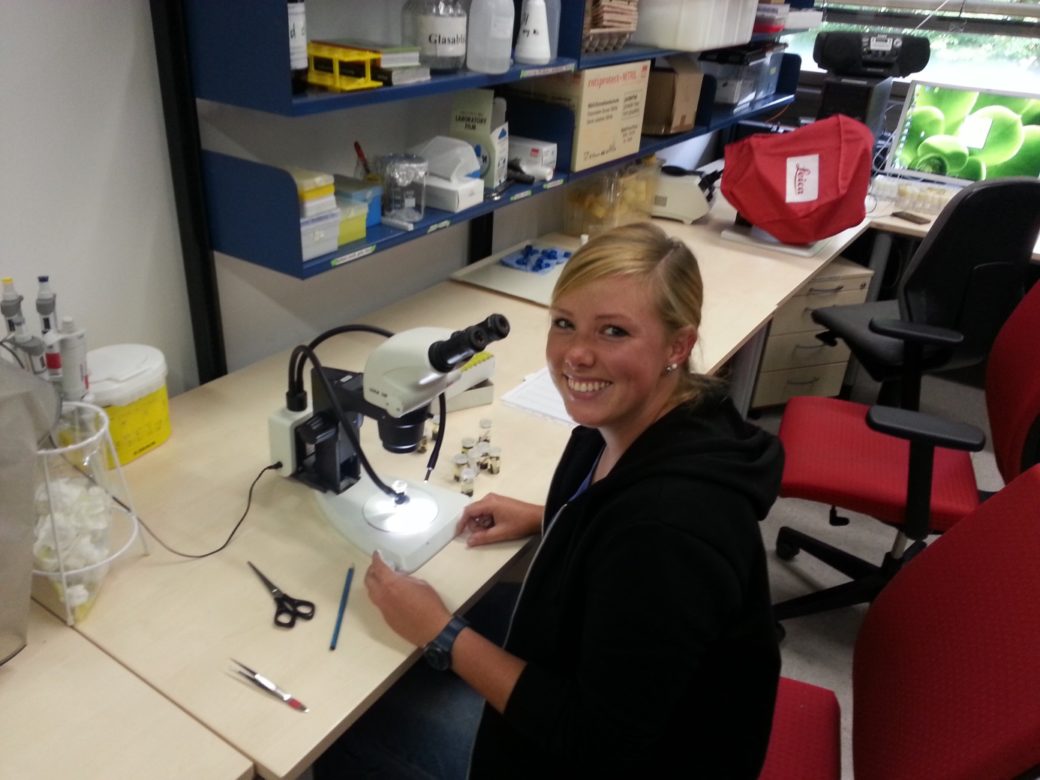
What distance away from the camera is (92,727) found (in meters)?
0.91

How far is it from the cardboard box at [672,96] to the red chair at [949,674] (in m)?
1.82

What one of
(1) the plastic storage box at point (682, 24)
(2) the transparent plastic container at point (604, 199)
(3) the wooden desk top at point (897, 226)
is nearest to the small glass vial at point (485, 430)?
(2) the transparent plastic container at point (604, 199)

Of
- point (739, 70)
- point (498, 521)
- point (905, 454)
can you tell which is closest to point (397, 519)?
point (498, 521)

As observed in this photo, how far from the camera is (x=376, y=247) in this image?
1627 mm

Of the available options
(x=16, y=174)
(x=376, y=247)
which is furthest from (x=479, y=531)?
(x=16, y=174)

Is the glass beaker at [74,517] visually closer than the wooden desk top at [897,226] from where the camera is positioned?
Yes

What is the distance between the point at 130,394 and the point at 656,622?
944 mm

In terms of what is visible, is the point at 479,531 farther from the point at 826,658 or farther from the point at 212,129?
the point at 826,658

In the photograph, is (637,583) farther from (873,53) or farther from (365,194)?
(873,53)

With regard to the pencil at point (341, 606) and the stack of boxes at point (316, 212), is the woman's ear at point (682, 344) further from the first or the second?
the stack of boxes at point (316, 212)

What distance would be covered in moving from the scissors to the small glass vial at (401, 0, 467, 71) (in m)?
1.06

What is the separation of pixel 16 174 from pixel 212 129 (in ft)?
1.21

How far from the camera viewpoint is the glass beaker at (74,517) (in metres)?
1.03

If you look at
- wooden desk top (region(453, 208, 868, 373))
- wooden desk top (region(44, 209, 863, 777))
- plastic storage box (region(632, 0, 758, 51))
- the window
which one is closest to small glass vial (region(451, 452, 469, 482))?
wooden desk top (region(44, 209, 863, 777))
